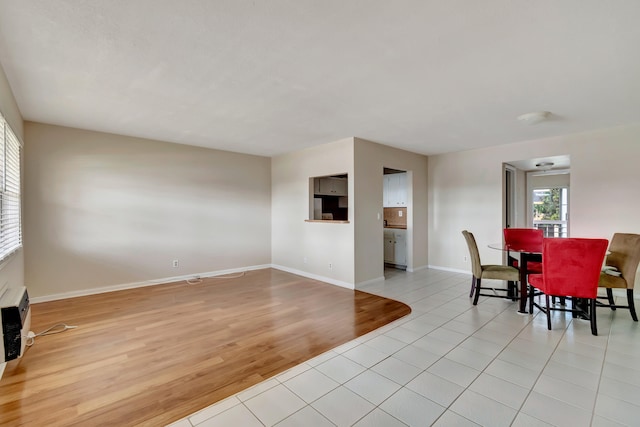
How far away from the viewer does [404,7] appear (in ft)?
5.55

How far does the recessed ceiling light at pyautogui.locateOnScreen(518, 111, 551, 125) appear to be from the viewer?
348 centimetres

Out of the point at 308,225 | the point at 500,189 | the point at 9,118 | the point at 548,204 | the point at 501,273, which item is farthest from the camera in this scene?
the point at 548,204

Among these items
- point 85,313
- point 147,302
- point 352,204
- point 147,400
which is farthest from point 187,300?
point 352,204

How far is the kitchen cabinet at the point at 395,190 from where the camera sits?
616 cm

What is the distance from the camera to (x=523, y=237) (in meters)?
4.60

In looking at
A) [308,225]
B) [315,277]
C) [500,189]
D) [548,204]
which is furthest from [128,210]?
[548,204]

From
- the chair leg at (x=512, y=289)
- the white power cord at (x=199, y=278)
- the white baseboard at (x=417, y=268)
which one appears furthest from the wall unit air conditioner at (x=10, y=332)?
the white baseboard at (x=417, y=268)

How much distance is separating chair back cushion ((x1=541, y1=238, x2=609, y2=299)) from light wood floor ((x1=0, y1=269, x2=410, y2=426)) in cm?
157

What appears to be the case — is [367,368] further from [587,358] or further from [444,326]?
[587,358]

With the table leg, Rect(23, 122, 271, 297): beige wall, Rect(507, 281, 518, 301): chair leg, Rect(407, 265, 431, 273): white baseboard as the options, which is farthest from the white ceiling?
Rect(407, 265, 431, 273): white baseboard

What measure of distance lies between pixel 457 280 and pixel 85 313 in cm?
557

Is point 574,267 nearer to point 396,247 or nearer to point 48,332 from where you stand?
point 396,247

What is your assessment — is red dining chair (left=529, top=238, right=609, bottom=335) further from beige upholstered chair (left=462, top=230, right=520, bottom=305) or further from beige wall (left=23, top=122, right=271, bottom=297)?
beige wall (left=23, top=122, right=271, bottom=297)

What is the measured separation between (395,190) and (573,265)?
3.71m
